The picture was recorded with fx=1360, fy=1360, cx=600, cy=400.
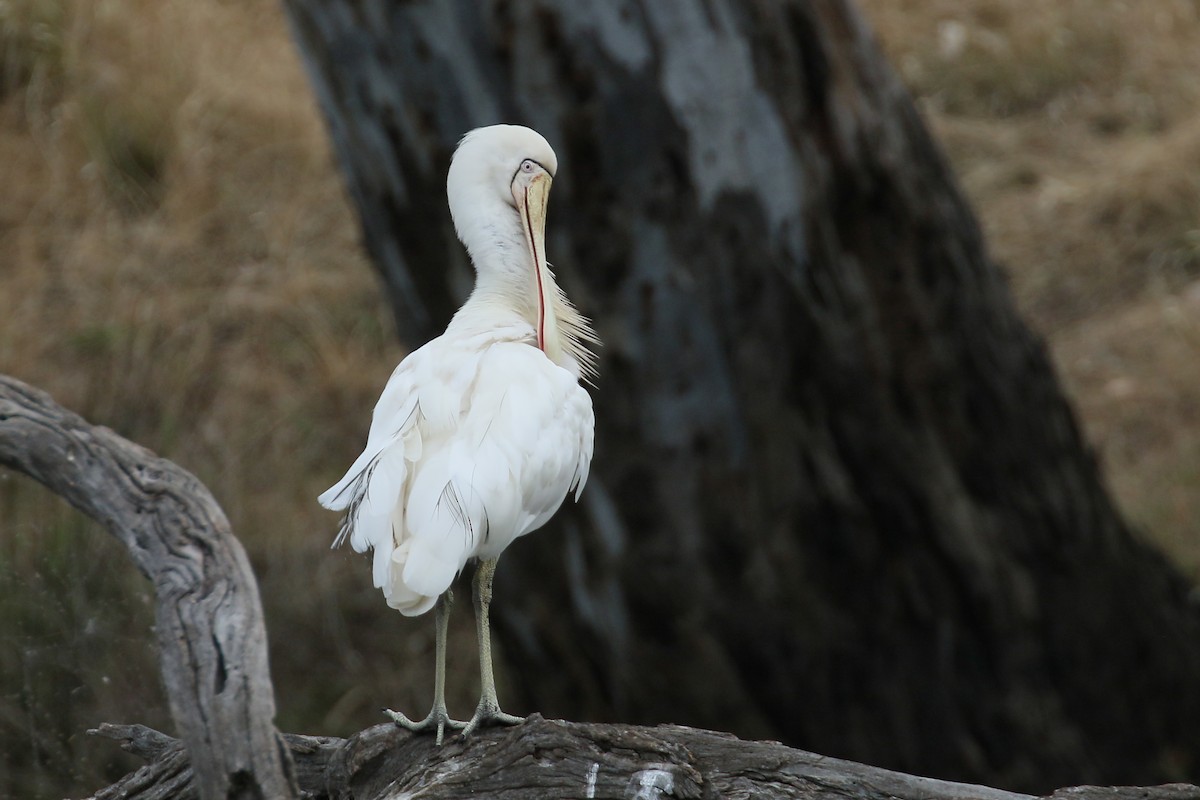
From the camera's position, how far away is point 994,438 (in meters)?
4.20

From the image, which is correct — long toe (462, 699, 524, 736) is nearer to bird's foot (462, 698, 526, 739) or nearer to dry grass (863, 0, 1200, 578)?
bird's foot (462, 698, 526, 739)

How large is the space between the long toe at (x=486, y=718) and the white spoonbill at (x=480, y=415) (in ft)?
0.28

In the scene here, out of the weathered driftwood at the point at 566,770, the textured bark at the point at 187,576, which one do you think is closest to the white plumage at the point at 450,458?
the textured bark at the point at 187,576

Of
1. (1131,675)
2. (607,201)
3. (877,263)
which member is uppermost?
(607,201)

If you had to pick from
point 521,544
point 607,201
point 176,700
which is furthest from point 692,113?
point 176,700

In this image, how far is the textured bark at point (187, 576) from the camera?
5.23ft

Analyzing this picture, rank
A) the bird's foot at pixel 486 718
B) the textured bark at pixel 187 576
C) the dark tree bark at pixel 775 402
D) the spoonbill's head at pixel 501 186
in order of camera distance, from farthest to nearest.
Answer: the dark tree bark at pixel 775 402
the bird's foot at pixel 486 718
the textured bark at pixel 187 576
the spoonbill's head at pixel 501 186

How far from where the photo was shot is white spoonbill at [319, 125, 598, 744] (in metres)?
1.40

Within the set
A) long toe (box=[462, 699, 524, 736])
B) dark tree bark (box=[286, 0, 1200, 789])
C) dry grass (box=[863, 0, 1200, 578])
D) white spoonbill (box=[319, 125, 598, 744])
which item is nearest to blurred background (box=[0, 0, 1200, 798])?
dry grass (box=[863, 0, 1200, 578])

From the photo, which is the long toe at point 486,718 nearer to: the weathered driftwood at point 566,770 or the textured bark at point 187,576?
the weathered driftwood at point 566,770

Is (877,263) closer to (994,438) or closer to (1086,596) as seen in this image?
(994,438)

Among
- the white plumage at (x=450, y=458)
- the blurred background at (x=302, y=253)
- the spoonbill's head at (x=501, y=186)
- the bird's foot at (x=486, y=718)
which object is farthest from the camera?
the blurred background at (x=302, y=253)

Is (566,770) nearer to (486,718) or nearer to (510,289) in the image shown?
(486,718)

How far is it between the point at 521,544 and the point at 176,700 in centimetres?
258
